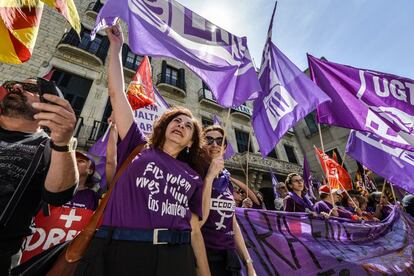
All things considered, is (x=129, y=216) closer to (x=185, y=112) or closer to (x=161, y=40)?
(x=185, y=112)

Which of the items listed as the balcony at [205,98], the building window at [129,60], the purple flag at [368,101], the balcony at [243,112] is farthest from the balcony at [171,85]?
the purple flag at [368,101]

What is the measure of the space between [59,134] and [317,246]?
10.2 ft

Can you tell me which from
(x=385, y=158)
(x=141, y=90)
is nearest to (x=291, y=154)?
(x=385, y=158)

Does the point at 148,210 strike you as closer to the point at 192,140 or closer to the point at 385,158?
the point at 192,140

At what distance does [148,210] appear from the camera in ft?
4.33

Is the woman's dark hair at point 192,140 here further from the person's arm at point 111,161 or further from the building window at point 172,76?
the building window at point 172,76

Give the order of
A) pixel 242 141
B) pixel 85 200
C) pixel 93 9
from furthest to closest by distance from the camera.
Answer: pixel 242 141 → pixel 93 9 → pixel 85 200

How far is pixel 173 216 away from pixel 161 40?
205 centimetres

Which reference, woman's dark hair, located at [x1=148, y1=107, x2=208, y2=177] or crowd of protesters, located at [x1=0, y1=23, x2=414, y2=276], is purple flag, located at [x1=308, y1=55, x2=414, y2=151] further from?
crowd of protesters, located at [x1=0, y1=23, x2=414, y2=276]

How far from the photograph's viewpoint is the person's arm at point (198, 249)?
1594 millimetres

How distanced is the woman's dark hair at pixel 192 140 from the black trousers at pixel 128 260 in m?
0.82

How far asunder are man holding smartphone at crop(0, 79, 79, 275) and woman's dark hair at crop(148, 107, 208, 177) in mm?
743

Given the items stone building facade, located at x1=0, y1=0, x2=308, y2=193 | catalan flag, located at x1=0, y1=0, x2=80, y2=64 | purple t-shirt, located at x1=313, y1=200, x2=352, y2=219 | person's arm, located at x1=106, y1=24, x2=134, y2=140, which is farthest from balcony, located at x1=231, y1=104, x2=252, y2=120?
catalan flag, located at x1=0, y1=0, x2=80, y2=64

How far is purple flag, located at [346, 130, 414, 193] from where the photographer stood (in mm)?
4255
